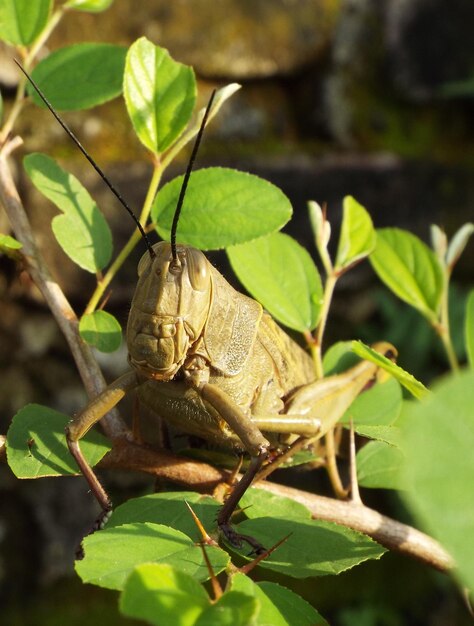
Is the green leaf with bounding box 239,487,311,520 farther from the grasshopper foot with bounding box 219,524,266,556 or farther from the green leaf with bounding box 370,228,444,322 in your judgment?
the green leaf with bounding box 370,228,444,322

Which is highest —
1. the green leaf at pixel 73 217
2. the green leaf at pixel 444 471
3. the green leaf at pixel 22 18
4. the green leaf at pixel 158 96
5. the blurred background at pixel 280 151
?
the green leaf at pixel 22 18

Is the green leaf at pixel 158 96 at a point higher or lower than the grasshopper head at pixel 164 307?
higher

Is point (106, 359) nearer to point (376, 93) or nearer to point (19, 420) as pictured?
point (376, 93)

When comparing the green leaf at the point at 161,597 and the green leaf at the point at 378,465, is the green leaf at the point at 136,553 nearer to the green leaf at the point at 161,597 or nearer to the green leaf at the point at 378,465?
the green leaf at the point at 161,597

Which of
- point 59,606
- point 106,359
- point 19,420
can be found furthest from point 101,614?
point 19,420

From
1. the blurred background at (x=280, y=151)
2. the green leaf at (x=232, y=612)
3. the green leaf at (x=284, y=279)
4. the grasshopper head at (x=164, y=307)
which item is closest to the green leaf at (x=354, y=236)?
the green leaf at (x=284, y=279)
